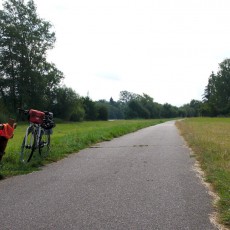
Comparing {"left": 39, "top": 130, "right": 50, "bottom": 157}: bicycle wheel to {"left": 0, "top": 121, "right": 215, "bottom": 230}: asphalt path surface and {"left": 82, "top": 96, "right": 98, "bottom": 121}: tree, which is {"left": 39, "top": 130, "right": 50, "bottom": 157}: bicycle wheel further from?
{"left": 82, "top": 96, "right": 98, "bottom": 121}: tree

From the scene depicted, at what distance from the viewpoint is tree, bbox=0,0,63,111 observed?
5266cm

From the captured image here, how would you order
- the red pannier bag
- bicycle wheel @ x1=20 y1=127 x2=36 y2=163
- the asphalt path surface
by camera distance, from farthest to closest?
the red pannier bag < bicycle wheel @ x1=20 y1=127 x2=36 y2=163 < the asphalt path surface

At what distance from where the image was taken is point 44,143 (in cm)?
1088

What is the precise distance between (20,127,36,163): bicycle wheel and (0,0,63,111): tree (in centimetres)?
4312

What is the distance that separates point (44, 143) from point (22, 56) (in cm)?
4550

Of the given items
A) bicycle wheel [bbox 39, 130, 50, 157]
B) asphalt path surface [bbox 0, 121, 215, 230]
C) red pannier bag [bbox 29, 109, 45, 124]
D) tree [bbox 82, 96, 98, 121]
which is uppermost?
tree [bbox 82, 96, 98, 121]

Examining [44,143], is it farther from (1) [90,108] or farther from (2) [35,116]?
(1) [90,108]

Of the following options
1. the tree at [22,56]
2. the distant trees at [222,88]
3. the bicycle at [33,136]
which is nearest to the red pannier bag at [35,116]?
the bicycle at [33,136]

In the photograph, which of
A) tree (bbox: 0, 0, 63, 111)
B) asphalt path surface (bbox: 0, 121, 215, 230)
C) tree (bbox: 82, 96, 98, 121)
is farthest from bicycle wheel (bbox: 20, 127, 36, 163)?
tree (bbox: 82, 96, 98, 121)

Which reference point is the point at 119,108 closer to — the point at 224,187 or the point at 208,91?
the point at 208,91

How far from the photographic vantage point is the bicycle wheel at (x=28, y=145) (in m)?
9.52

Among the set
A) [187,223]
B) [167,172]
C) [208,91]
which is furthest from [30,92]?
[208,91]

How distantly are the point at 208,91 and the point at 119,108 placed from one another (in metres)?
59.7

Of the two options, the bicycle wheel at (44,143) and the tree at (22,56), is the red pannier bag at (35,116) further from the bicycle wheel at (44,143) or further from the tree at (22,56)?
the tree at (22,56)
